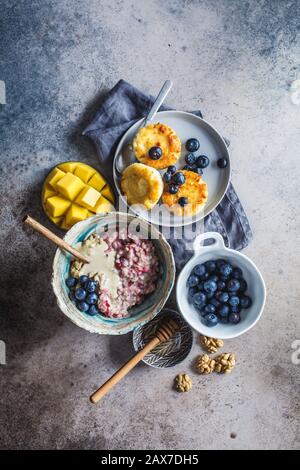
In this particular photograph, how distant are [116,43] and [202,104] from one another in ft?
2.01

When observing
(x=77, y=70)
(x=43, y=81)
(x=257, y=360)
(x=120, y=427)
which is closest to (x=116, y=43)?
(x=77, y=70)

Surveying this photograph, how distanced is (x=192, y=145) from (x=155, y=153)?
246mm

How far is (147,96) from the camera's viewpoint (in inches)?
108

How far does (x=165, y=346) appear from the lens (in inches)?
108

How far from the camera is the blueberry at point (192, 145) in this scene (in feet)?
8.77

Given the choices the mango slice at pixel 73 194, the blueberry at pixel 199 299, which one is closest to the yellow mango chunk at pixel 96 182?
the mango slice at pixel 73 194

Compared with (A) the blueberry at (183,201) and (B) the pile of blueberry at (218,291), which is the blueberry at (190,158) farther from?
(B) the pile of blueberry at (218,291)

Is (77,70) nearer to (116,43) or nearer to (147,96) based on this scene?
(116,43)

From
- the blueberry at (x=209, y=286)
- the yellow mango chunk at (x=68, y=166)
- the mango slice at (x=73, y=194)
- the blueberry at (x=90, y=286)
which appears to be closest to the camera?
the blueberry at (x=90, y=286)

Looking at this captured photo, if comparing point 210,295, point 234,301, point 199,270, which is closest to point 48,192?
point 199,270

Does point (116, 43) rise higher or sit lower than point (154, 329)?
higher

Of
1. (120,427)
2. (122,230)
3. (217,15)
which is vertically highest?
(217,15)

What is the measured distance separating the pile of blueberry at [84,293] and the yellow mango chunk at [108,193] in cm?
50

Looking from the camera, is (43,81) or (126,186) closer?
(126,186)
